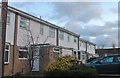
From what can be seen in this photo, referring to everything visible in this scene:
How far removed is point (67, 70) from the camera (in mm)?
14352

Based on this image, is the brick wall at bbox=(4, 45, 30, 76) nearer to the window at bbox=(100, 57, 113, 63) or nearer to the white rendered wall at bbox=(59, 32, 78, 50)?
the window at bbox=(100, 57, 113, 63)

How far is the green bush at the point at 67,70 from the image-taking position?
1402 cm

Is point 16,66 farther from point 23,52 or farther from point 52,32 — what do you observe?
point 52,32

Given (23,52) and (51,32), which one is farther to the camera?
(51,32)

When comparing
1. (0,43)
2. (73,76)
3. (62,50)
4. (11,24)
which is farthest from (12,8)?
(73,76)

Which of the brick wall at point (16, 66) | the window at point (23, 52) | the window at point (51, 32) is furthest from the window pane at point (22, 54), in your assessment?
the window at point (51, 32)

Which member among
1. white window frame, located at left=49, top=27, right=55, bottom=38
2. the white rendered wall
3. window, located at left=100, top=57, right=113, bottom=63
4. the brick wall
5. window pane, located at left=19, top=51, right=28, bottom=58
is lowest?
the brick wall

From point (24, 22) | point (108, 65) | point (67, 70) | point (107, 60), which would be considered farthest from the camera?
point (24, 22)

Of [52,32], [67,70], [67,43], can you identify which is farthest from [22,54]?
[67,43]

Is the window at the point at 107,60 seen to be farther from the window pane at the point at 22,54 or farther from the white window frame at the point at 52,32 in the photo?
the white window frame at the point at 52,32

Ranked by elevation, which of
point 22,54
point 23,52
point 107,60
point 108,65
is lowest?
point 108,65

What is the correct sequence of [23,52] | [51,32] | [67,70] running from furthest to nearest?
1. [51,32]
2. [23,52]
3. [67,70]

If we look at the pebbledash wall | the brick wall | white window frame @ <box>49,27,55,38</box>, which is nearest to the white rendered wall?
white window frame @ <box>49,27,55,38</box>

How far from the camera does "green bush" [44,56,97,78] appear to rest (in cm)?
1402
